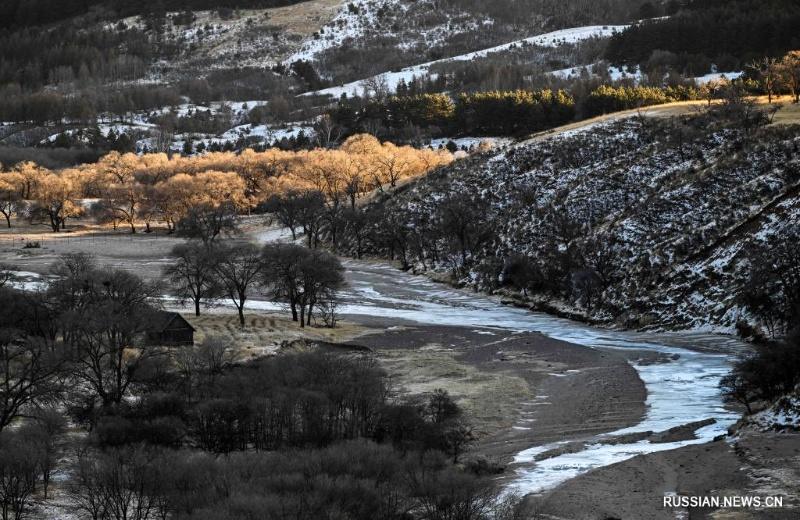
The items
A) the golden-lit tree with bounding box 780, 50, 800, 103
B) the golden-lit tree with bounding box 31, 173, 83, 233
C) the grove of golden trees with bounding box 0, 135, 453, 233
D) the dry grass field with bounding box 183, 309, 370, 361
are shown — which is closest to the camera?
the dry grass field with bounding box 183, 309, 370, 361

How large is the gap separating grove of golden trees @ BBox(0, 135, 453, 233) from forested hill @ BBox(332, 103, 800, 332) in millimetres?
20915

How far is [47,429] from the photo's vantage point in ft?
106

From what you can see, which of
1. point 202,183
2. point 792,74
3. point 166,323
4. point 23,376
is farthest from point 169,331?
point 202,183

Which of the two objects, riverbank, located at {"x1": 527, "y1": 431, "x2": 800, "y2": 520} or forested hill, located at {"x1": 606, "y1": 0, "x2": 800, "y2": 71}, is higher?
forested hill, located at {"x1": 606, "y1": 0, "x2": 800, "y2": 71}

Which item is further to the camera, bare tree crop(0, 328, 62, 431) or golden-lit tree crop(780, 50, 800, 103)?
golden-lit tree crop(780, 50, 800, 103)

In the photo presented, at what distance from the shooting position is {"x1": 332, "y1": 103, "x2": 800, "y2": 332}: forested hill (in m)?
56.2

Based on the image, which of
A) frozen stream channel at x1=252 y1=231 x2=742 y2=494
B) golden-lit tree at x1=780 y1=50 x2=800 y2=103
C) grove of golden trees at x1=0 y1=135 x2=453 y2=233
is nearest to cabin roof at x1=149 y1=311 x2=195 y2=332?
frozen stream channel at x1=252 y1=231 x2=742 y2=494

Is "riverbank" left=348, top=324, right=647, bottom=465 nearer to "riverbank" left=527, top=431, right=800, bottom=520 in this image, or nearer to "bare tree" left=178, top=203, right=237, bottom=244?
"riverbank" left=527, top=431, right=800, bottom=520

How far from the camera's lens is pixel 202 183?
123 metres

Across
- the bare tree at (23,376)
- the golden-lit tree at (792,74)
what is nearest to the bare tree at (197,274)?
the bare tree at (23,376)

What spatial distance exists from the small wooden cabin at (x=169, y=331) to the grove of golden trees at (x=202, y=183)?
58995mm

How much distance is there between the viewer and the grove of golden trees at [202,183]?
4742 inches

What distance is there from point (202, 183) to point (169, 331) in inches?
2998

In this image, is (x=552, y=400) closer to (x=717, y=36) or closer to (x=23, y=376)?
(x=23, y=376)
